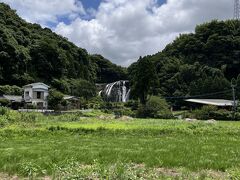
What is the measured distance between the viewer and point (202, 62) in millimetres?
102312

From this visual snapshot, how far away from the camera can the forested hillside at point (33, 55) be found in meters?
89.5

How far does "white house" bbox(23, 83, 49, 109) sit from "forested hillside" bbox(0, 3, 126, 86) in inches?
349

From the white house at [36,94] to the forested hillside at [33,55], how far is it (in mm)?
8854

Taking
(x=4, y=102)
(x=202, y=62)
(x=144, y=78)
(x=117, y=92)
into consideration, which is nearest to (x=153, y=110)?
(x=144, y=78)

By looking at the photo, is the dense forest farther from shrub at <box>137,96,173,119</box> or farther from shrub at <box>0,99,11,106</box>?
shrub at <box>137,96,173,119</box>

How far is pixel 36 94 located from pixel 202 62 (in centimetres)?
4418

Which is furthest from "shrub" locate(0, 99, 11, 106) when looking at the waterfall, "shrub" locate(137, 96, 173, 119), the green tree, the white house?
the waterfall

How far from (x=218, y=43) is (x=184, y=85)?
15.3 metres

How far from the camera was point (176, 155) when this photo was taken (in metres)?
12.6

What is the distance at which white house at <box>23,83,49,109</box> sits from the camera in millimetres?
81062

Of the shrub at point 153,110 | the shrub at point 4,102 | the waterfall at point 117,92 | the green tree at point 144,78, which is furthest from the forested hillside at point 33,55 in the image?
the shrub at point 153,110

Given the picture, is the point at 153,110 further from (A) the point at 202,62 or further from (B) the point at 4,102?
(A) the point at 202,62

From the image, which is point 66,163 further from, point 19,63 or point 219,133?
point 19,63

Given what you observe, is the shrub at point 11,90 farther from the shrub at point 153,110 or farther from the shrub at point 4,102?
the shrub at point 153,110
